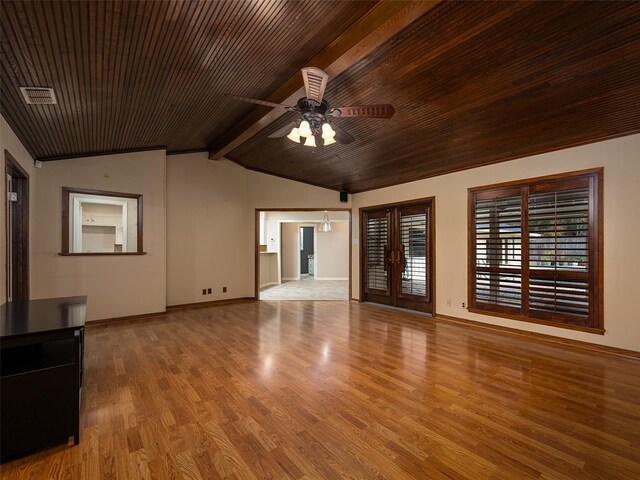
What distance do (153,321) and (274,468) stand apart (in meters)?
4.08

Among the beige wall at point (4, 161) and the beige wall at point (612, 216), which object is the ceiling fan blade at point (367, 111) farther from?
the beige wall at point (4, 161)

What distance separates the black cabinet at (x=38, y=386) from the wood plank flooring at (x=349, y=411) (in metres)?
0.14

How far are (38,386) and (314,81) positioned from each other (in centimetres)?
270

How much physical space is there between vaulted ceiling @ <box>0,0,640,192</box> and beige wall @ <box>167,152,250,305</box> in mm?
1738

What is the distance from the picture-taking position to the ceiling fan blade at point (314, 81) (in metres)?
2.19

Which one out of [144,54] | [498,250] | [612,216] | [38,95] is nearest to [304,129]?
[144,54]

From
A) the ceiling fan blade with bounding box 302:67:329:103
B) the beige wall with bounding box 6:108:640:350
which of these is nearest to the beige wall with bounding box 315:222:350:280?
the beige wall with bounding box 6:108:640:350

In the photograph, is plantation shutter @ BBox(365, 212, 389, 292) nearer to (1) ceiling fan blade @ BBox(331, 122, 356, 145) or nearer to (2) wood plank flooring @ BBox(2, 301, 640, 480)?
(2) wood plank flooring @ BBox(2, 301, 640, 480)

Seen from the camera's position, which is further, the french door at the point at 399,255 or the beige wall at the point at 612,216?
the french door at the point at 399,255

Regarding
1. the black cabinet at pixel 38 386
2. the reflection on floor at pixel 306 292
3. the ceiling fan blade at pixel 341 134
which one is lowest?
the reflection on floor at pixel 306 292

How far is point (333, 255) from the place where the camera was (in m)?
10.8

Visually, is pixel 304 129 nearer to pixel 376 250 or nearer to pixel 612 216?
pixel 612 216

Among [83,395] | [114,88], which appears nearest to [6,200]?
[114,88]

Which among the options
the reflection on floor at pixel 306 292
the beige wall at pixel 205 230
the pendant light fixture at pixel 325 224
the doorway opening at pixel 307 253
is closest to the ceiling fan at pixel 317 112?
the beige wall at pixel 205 230
